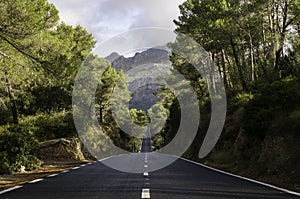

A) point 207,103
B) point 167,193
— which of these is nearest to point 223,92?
point 207,103

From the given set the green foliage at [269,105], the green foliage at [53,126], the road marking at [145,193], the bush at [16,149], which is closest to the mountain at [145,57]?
the green foliage at [53,126]

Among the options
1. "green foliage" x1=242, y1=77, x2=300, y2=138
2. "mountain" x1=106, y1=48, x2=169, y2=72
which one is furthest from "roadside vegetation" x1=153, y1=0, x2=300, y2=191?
"mountain" x1=106, y1=48, x2=169, y2=72

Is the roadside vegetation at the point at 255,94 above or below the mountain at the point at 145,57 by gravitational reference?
below

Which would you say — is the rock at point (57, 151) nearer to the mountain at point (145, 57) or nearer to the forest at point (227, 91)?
the forest at point (227, 91)

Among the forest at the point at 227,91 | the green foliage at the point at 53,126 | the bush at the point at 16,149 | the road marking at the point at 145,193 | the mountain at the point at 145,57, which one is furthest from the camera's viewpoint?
the mountain at the point at 145,57

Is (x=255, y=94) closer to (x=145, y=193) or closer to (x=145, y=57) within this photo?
(x=145, y=193)

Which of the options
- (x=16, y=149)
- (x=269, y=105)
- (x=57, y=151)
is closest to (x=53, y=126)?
(x=57, y=151)

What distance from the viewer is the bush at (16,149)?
16195 millimetres

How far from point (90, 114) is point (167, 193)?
37.7 metres

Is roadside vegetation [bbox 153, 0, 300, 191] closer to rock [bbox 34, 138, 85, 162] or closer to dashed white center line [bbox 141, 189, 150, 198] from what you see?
dashed white center line [bbox 141, 189, 150, 198]

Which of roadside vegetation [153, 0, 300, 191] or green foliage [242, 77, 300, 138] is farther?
green foliage [242, 77, 300, 138]

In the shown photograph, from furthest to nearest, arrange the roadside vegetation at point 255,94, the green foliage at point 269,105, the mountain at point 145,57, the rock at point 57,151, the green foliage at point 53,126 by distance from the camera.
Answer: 1. the mountain at point 145,57
2. the green foliage at point 53,126
3. the rock at point 57,151
4. the green foliage at point 269,105
5. the roadside vegetation at point 255,94

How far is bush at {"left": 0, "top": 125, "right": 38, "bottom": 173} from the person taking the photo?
16195 mm

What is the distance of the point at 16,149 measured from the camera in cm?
1733
